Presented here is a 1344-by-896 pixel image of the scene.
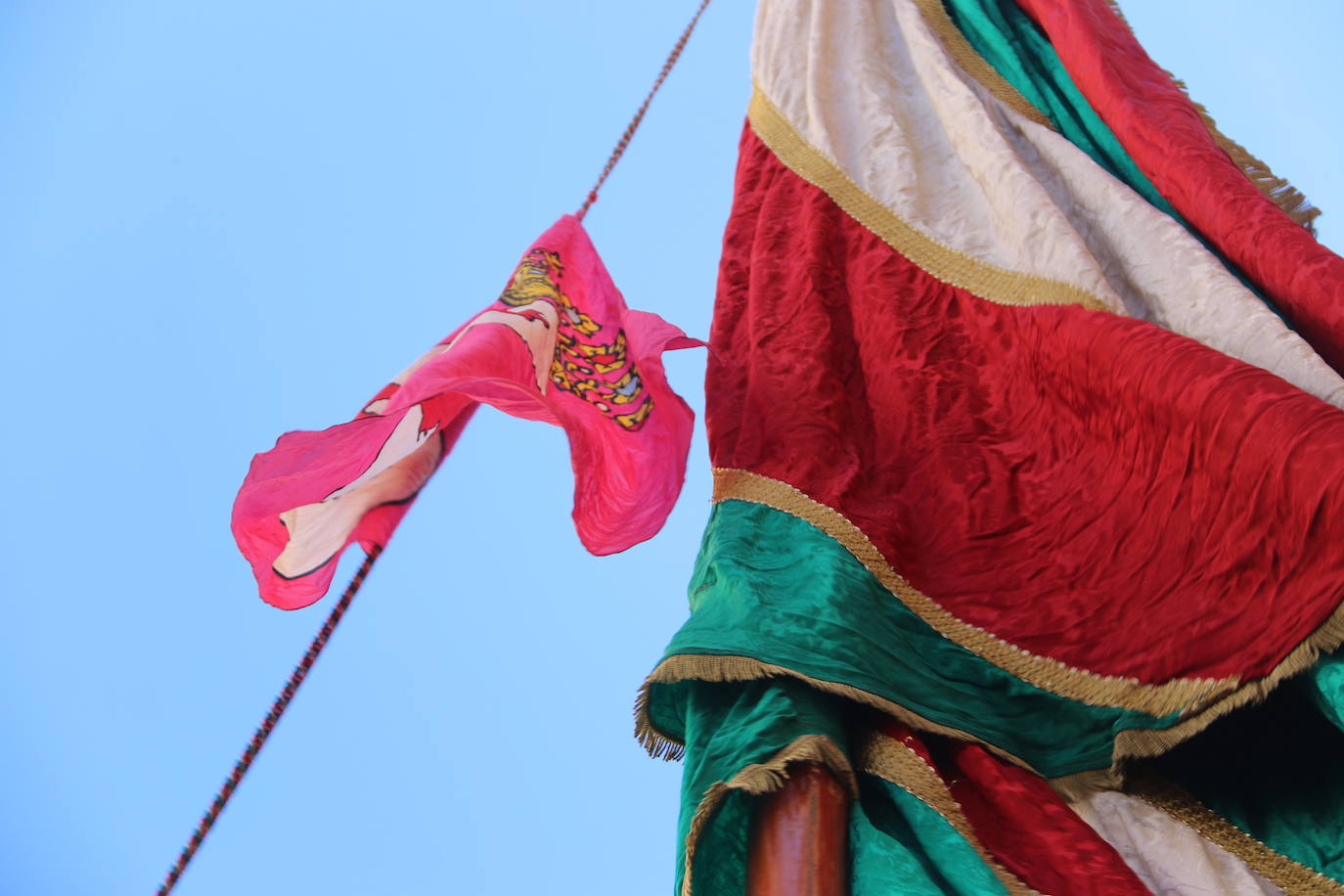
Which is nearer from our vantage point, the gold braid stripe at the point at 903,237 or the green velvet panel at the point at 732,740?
the green velvet panel at the point at 732,740

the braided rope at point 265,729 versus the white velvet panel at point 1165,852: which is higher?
the white velvet panel at point 1165,852

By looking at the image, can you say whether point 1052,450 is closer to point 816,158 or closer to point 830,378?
point 830,378

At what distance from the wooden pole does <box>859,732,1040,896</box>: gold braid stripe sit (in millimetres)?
38

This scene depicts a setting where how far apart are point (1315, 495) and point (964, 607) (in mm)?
253

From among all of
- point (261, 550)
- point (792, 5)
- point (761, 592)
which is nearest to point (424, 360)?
point (261, 550)

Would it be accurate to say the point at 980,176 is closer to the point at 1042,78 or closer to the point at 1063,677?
the point at 1042,78

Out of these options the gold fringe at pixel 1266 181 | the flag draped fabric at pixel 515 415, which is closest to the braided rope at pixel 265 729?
the flag draped fabric at pixel 515 415

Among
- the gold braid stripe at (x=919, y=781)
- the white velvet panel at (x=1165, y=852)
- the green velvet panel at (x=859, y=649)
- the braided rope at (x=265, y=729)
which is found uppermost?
the green velvet panel at (x=859, y=649)

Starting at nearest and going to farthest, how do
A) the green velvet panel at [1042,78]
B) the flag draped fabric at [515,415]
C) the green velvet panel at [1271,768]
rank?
1. the green velvet panel at [1271,768]
2. the flag draped fabric at [515,415]
3. the green velvet panel at [1042,78]

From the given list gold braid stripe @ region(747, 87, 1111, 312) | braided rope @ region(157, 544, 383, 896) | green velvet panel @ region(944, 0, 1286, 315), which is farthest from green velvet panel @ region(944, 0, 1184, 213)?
braided rope @ region(157, 544, 383, 896)

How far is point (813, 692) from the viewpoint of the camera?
25.3 inches

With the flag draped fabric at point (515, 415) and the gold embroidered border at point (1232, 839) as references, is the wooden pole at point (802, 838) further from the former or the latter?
the flag draped fabric at point (515, 415)

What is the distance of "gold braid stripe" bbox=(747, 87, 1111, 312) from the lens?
0.93 m

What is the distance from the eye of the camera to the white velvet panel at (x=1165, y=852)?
60 centimetres
